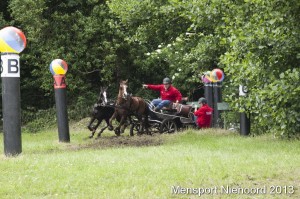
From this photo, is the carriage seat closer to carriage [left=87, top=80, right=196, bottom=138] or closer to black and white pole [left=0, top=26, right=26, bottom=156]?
carriage [left=87, top=80, right=196, bottom=138]

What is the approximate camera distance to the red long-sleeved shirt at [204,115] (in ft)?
65.1

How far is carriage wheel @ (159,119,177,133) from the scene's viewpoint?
19766 millimetres

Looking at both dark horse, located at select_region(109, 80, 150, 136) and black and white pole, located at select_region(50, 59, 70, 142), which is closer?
black and white pole, located at select_region(50, 59, 70, 142)

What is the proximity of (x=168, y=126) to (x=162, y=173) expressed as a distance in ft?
34.4

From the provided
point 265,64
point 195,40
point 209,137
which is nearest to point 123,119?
point 209,137

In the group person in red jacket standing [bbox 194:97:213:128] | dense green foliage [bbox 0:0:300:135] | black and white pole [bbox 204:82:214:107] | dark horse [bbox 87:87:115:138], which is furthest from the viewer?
black and white pole [bbox 204:82:214:107]

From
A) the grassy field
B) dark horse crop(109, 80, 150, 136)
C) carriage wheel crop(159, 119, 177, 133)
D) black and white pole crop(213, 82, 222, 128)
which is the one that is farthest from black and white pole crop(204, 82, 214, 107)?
the grassy field

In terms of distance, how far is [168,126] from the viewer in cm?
1995

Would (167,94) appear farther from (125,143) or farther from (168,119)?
(125,143)

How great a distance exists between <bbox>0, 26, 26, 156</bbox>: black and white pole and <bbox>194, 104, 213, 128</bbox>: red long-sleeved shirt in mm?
8356

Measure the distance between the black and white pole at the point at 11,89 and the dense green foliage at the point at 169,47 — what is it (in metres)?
4.79

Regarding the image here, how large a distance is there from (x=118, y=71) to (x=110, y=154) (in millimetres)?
17741

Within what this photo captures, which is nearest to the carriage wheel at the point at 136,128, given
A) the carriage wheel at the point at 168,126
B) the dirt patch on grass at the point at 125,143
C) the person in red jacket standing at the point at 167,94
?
the carriage wheel at the point at 168,126

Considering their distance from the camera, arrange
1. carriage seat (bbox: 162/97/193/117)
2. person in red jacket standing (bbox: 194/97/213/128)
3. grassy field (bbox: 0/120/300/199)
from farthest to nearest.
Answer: carriage seat (bbox: 162/97/193/117), person in red jacket standing (bbox: 194/97/213/128), grassy field (bbox: 0/120/300/199)
